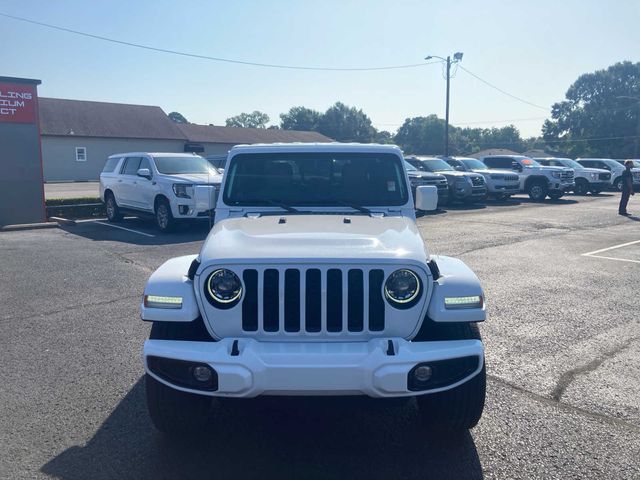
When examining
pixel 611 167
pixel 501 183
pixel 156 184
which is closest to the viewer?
pixel 156 184

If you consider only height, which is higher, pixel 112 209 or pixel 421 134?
pixel 421 134

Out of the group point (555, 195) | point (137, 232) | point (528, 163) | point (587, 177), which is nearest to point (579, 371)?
point (137, 232)

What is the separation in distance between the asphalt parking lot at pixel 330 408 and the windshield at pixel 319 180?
1727 millimetres

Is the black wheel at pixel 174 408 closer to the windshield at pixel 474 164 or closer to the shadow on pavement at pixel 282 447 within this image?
the shadow on pavement at pixel 282 447

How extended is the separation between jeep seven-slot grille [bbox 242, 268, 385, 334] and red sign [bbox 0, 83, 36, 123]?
14.4m

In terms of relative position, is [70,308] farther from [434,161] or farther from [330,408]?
[434,161]

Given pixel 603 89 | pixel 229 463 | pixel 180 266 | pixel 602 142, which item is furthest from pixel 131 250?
pixel 603 89

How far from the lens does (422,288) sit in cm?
358

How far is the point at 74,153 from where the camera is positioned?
4234cm

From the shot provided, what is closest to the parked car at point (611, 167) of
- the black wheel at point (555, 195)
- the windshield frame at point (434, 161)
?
the black wheel at point (555, 195)

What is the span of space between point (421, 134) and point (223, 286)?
109 m

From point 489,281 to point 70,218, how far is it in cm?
1311

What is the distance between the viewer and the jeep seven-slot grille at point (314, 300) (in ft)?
11.4

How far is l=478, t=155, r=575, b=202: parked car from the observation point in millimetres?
24141
